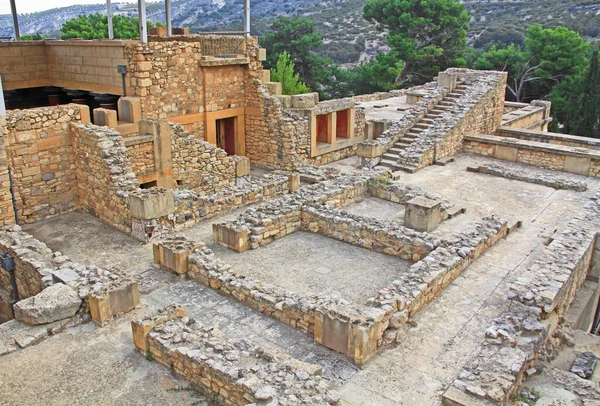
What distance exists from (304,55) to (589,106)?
70.6ft

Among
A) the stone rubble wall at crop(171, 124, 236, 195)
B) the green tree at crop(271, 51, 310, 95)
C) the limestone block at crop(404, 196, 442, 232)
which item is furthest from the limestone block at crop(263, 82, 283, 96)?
the green tree at crop(271, 51, 310, 95)

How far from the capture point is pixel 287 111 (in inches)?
685

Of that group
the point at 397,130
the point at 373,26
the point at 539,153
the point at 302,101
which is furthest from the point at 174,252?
the point at 373,26

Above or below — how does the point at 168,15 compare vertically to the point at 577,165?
above

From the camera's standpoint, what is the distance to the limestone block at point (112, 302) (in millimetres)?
7945

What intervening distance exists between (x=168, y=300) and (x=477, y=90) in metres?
15.5

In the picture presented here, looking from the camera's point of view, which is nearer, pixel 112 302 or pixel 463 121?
pixel 112 302

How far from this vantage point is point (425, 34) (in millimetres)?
40562

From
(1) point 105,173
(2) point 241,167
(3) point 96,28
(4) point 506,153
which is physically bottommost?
(4) point 506,153

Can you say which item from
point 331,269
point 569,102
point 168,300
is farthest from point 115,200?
point 569,102

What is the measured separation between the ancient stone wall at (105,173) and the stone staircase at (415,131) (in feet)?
29.3

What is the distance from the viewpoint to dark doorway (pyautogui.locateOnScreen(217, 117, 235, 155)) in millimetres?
17953

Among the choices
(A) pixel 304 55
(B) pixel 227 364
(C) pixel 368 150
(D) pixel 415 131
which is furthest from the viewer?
(A) pixel 304 55

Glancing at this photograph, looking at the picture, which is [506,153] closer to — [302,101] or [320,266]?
[302,101]
